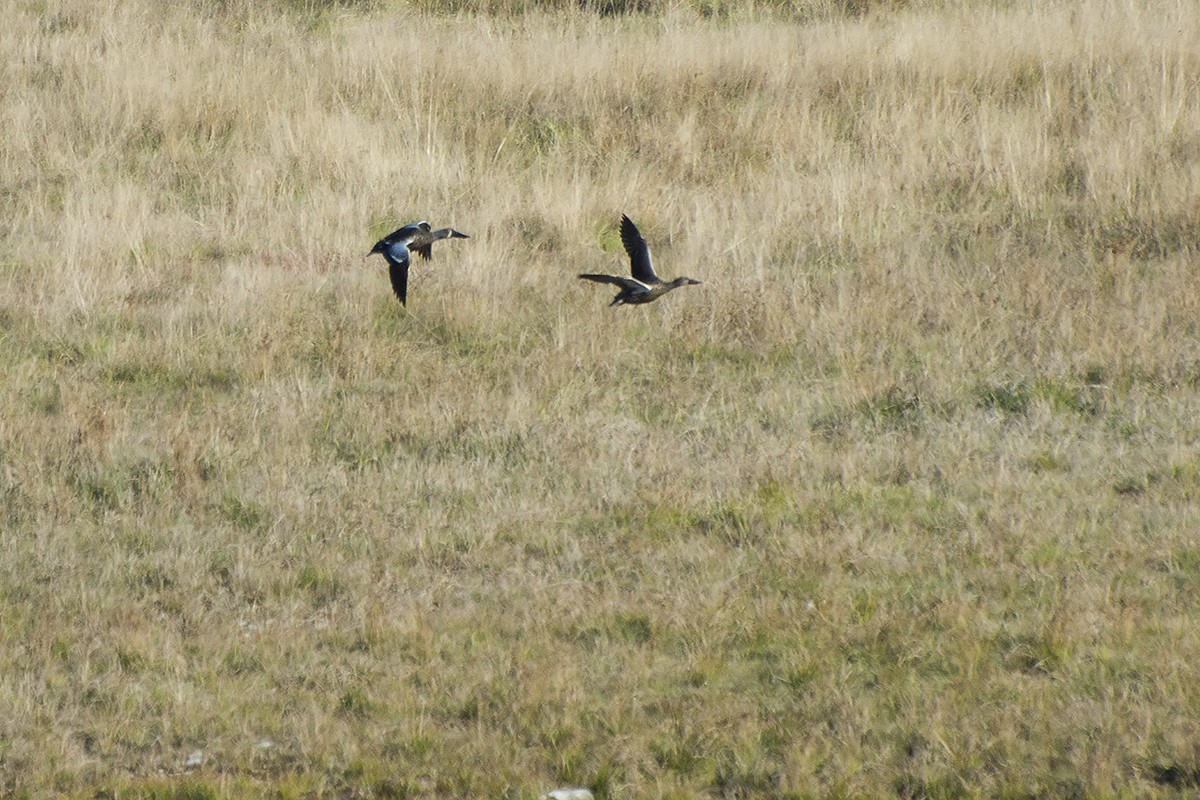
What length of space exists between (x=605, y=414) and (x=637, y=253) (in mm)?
1009

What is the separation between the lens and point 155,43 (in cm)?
1210

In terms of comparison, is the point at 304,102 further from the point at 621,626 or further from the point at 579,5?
the point at 621,626

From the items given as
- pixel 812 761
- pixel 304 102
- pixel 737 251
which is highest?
pixel 304 102

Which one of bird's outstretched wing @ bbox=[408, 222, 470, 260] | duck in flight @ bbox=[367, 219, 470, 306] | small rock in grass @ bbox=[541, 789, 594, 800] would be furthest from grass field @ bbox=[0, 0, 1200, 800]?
duck in flight @ bbox=[367, 219, 470, 306]

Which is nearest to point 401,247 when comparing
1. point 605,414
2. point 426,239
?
point 426,239

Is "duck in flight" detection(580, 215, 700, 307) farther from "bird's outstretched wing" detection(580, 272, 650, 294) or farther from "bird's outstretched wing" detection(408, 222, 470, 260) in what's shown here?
"bird's outstretched wing" detection(408, 222, 470, 260)

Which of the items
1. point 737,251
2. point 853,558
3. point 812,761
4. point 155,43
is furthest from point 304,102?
point 812,761

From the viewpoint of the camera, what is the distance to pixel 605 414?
6.60m

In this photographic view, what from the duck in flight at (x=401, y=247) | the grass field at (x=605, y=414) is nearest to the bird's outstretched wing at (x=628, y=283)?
the grass field at (x=605, y=414)

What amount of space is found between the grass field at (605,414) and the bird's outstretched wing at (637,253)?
1.34 ft

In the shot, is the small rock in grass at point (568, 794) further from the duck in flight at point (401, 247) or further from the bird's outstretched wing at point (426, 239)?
the bird's outstretched wing at point (426, 239)

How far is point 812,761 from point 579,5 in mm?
11283

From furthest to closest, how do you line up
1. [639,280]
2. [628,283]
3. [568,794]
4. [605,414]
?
[639,280], [628,283], [605,414], [568,794]

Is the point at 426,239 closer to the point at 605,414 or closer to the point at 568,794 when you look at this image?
the point at 605,414
